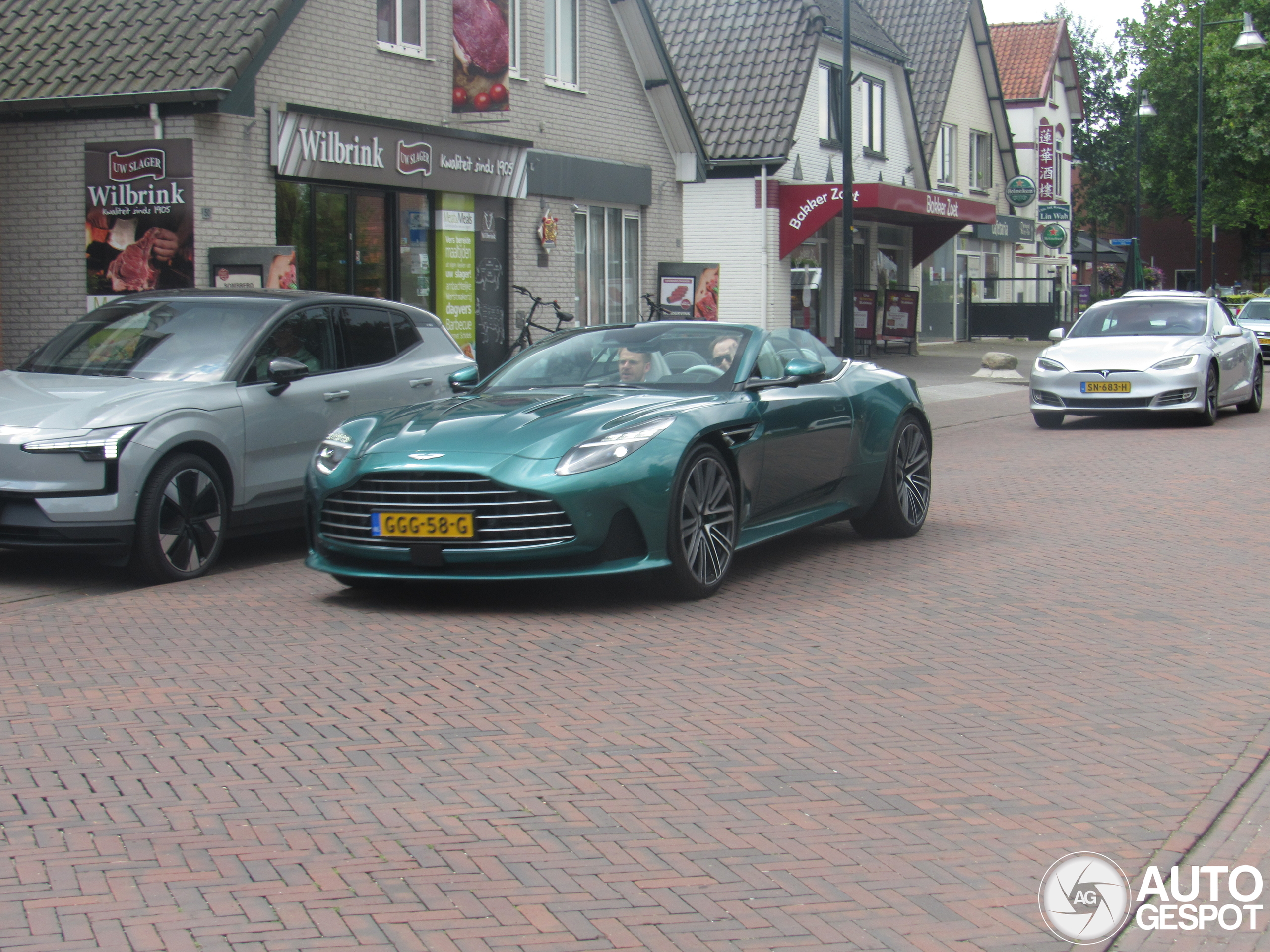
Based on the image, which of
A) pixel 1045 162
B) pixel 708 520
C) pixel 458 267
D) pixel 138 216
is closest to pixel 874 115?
pixel 458 267

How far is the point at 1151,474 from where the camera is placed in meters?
12.7

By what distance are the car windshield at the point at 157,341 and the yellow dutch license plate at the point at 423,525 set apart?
2.24 meters

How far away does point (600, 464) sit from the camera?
22.2 ft

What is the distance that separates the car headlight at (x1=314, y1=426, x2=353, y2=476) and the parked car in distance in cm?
2851

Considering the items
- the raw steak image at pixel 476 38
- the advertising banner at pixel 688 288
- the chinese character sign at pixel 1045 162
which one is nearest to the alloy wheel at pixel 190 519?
the raw steak image at pixel 476 38

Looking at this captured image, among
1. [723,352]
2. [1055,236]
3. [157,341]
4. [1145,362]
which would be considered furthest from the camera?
[1055,236]

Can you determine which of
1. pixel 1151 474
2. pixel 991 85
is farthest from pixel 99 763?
pixel 991 85

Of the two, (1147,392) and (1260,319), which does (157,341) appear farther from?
(1260,319)

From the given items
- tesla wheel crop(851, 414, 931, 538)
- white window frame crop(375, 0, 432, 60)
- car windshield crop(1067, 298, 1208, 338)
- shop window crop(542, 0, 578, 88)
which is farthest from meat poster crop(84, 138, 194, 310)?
car windshield crop(1067, 298, 1208, 338)

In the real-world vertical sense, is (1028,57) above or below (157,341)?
above

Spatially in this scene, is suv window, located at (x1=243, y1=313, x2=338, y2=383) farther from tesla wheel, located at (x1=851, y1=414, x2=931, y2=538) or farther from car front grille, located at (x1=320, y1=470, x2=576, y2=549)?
tesla wheel, located at (x1=851, y1=414, x2=931, y2=538)

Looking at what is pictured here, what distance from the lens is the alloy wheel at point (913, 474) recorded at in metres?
9.23

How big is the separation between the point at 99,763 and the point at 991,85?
41329 mm

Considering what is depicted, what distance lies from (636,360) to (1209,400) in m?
11.1
